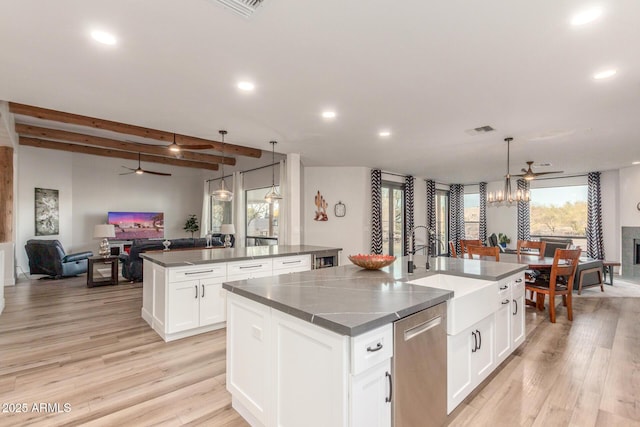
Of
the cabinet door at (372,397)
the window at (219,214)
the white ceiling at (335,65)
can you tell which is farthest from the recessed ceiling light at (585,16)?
the window at (219,214)

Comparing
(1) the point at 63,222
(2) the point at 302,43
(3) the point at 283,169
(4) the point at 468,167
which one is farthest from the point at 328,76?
(1) the point at 63,222

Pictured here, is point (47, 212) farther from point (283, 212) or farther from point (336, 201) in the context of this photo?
point (336, 201)

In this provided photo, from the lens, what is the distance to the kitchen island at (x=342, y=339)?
144 cm

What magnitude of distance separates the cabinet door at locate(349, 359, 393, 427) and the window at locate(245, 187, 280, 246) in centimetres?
647

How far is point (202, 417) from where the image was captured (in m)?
2.11

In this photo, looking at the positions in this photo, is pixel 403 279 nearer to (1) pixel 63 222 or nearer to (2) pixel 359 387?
(2) pixel 359 387

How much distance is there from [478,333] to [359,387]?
1.32m

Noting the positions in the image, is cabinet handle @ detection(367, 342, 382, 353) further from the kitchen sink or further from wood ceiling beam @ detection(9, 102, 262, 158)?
wood ceiling beam @ detection(9, 102, 262, 158)

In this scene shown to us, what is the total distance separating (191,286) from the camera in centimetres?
350

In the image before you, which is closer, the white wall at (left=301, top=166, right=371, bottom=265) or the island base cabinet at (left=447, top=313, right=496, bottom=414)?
the island base cabinet at (left=447, top=313, right=496, bottom=414)

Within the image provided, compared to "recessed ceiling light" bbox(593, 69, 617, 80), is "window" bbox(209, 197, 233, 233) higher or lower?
lower

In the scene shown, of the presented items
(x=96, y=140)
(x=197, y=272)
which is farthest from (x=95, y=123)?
(x=197, y=272)

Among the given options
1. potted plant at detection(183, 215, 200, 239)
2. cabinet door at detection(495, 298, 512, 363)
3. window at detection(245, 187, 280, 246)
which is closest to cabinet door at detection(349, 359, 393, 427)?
cabinet door at detection(495, 298, 512, 363)

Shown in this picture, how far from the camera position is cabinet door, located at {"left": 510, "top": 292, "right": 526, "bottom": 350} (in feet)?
9.47
